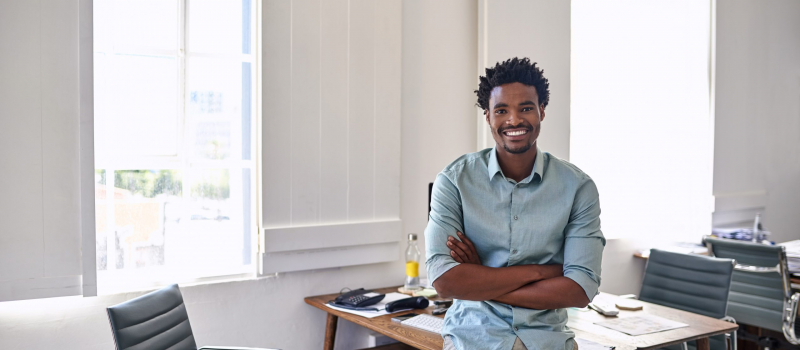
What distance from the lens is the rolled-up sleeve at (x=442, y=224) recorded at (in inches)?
78.3

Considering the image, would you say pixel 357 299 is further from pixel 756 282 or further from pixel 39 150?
pixel 756 282

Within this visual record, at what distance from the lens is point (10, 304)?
254cm

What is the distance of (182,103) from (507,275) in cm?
179

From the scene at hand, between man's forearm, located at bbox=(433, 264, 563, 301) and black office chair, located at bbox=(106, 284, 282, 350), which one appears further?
black office chair, located at bbox=(106, 284, 282, 350)

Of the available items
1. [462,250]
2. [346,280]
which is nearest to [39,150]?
[346,280]

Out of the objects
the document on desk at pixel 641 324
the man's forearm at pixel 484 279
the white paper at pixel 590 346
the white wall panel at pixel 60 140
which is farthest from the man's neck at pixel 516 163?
the white wall panel at pixel 60 140

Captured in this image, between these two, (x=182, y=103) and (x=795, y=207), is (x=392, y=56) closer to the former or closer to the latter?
(x=182, y=103)

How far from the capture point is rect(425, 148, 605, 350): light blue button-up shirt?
1916 mm

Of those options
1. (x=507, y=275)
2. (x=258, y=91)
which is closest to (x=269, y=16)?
(x=258, y=91)

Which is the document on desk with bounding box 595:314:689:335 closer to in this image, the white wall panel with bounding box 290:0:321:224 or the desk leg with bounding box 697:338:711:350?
the desk leg with bounding box 697:338:711:350

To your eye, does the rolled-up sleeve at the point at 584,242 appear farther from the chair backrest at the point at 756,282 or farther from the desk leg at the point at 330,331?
the chair backrest at the point at 756,282

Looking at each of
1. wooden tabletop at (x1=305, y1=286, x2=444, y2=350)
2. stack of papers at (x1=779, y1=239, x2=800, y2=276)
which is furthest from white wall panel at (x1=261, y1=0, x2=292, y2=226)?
stack of papers at (x1=779, y1=239, x2=800, y2=276)

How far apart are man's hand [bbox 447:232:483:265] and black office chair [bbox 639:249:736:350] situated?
1590 mm

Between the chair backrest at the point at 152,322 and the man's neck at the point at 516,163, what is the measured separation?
138cm
